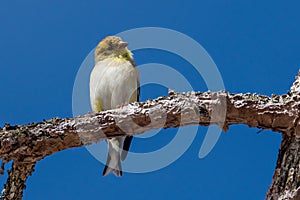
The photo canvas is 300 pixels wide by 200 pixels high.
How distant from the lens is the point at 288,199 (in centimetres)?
264

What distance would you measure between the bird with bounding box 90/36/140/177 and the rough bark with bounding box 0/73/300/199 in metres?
2.84

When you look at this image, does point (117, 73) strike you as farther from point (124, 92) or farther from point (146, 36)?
point (146, 36)

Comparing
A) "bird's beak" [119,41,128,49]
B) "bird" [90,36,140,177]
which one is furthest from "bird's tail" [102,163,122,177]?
"bird's beak" [119,41,128,49]

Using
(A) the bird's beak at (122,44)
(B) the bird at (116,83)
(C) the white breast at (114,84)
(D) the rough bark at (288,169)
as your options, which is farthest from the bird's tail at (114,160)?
(D) the rough bark at (288,169)

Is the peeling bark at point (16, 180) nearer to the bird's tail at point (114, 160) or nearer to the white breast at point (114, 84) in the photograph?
the bird's tail at point (114, 160)

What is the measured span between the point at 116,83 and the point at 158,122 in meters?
3.30

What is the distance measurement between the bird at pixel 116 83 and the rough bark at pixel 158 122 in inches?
112

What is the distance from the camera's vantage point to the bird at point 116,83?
250 inches

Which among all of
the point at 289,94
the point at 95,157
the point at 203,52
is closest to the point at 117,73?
the point at 95,157

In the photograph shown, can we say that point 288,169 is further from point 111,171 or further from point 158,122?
point 111,171

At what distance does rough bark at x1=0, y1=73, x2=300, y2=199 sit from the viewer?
2.93 m

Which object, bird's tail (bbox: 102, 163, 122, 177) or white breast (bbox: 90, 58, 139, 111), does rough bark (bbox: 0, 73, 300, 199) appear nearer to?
bird's tail (bbox: 102, 163, 122, 177)

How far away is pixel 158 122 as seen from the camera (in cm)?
318

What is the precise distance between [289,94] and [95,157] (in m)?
2.76
